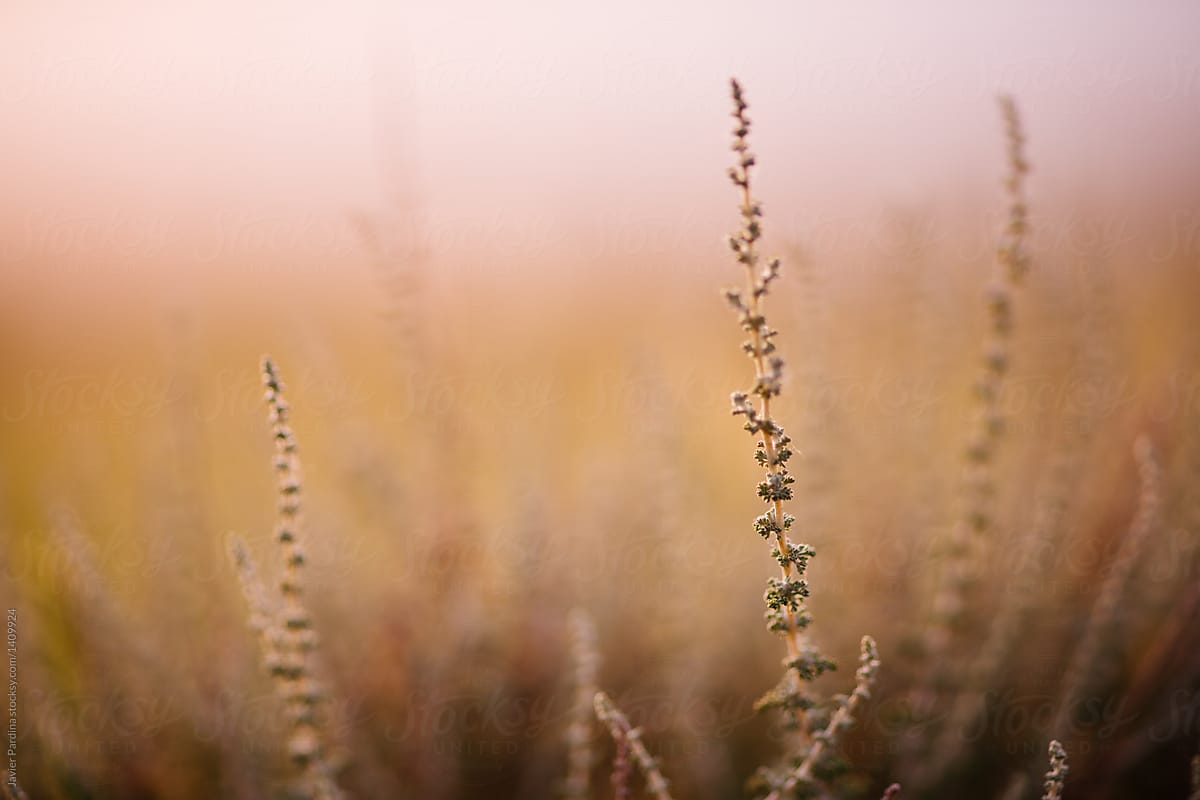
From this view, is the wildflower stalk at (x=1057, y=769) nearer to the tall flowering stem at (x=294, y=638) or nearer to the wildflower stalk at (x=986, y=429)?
the wildflower stalk at (x=986, y=429)

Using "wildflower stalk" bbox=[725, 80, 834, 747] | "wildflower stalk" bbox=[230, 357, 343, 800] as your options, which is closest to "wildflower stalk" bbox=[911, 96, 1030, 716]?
"wildflower stalk" bbox=[725, 80, 834, 747]

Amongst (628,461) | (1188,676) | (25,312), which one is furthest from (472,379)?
(25,312)

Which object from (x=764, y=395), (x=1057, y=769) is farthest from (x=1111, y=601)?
(x=764, y=395)

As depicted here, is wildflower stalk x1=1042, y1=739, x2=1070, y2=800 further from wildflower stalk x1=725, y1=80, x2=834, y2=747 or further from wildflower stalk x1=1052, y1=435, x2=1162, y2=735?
wildflower stalk x1=1052, y1=435, x2=1162, y2=735

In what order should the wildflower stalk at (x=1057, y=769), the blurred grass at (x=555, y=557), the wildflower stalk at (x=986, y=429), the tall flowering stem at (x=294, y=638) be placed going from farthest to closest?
1. the blurred grass at (x=555, y=557)
2. the wildflower stalk at (x=986, y=429)
3. the tall flowering stem at (x=294, y=638)
4. the wildflower stalk at (x=1057, y=769)

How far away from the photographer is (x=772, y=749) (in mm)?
1297

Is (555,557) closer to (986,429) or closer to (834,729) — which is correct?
(986,429)

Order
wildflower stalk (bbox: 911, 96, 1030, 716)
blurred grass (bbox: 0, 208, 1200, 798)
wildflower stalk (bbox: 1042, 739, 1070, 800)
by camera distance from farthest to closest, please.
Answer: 1. blurred grass (bbox: 0, 208, 1200, 798)
2. wildflower stalk (bbox: 911, 96, 1030, 716)
3. wildflower stalk (bbox: 1042, 739, 1070, 800)

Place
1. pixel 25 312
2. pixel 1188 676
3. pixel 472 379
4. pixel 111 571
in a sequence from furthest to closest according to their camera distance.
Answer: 1. pixel 25 312
2. pixel 472 379
3. pixel 111 571
4. pixel 1188 676

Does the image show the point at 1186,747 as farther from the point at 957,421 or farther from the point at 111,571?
the point at 111,571

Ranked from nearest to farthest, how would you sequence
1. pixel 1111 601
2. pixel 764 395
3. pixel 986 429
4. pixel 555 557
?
pixel 764 395, pixel 1111 601, pixel 986 429, pixel 555 557

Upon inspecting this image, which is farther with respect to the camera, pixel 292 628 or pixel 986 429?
pixel 986 429

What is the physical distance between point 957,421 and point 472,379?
1223 millimetres

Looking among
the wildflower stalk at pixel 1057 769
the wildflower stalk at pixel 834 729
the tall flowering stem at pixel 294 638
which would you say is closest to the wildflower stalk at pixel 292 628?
the tall flowering stem at pixel 294 638
